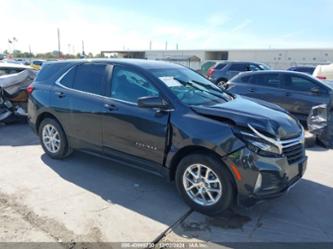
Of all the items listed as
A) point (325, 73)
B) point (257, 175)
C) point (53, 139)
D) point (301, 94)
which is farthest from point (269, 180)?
point (325, 73)

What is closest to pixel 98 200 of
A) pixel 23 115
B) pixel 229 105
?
pixel 229 105

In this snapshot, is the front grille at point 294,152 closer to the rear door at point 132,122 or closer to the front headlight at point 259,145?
the front headlight at point 259,145

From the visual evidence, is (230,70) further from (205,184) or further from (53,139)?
(205,184)

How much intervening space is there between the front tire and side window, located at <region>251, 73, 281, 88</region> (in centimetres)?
592

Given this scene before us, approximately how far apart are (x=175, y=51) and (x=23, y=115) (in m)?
45.4

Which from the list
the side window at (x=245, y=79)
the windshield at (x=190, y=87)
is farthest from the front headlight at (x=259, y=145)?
the side window at (x=245, y=79)

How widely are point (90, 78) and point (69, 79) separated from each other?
19.7 inches

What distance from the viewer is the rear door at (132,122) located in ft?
12.5

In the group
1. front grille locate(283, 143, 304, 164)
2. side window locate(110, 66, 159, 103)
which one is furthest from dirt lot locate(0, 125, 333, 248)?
side window locate(110, 66, 159, 103)

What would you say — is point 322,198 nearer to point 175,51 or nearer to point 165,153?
point 165,153

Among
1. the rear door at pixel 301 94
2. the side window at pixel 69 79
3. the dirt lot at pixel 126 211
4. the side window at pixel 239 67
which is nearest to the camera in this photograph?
the dirt lot at pixel 126 211

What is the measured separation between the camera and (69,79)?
4.94 metres

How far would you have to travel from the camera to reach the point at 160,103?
3.69m

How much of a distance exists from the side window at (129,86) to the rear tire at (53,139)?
1.39 meters
